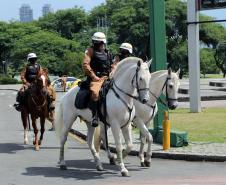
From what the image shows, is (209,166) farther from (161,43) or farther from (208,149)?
(161,43)

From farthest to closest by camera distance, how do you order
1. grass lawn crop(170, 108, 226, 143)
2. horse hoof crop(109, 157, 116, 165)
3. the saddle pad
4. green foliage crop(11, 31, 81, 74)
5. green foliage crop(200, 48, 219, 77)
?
green foliage crop(200, 48, 219, 77), green foliage crop(11, 31, 81, 74), grass lawn crop(170, 108, 226, 143), horse hoof crop(109, 157, 116, 165), the saddle pad

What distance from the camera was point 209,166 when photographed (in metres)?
12.5

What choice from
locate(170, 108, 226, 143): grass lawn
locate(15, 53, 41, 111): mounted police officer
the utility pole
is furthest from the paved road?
the utility pole

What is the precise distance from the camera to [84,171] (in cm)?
1208

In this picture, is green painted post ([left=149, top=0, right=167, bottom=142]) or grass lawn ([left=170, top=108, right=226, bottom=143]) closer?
green painted post ([left=149, top=0, right=167, bottom=142])

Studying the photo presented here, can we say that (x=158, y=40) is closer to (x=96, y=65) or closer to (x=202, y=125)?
(x=96, y=65)

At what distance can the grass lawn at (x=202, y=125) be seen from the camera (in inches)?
655

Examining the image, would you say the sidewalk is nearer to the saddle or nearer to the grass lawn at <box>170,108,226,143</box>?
the grass lawn at <box>170,108,226,143</box>

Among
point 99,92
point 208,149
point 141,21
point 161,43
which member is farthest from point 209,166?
point 141,21

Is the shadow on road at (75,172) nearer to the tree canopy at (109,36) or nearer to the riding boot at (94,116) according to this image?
the riding boot at (94,116)

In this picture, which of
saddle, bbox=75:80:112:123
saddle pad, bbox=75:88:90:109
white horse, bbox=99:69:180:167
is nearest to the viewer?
saddle, bbox=75:80:112:123

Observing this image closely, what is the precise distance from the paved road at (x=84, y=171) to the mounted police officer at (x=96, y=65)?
46.9 inches

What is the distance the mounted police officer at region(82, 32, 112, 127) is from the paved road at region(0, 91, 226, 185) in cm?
119

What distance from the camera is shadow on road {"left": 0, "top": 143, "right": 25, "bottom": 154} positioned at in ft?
50.1
